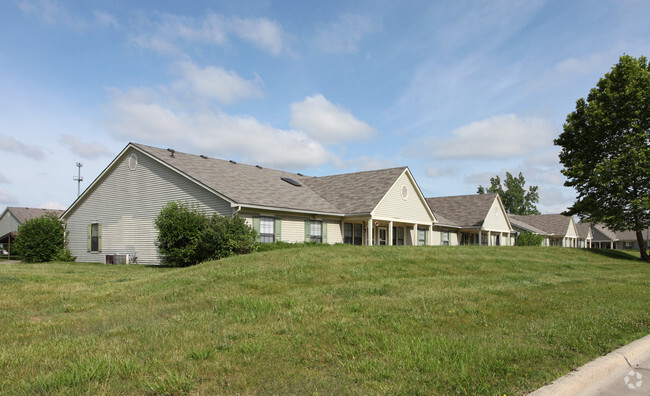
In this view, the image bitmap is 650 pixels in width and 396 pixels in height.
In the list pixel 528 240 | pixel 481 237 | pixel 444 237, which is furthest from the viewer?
pixel 528 240

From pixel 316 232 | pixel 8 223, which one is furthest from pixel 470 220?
pixel 8 223

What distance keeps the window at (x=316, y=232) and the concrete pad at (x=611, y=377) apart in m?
19.4

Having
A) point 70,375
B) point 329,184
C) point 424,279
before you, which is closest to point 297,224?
Result: point 329,184

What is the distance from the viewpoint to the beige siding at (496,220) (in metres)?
→ 38.3

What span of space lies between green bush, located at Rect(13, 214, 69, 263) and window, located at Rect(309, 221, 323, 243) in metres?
14.6

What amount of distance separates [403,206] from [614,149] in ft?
43.0

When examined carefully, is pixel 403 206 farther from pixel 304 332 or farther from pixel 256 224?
pixel 304 332

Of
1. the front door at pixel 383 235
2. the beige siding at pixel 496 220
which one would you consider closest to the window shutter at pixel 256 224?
the front door at pixel 383 235

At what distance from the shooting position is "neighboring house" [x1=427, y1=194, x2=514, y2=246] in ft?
120

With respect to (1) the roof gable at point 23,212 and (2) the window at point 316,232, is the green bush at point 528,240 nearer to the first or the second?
Result: (2) the window at point 316,232

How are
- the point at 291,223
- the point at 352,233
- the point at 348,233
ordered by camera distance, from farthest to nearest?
the point at 352,233 → the point at 348,233 → the point at 291,223

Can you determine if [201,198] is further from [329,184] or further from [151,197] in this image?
[329,184]

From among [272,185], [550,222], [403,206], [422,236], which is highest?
[272,185]

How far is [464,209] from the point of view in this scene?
3956cm
